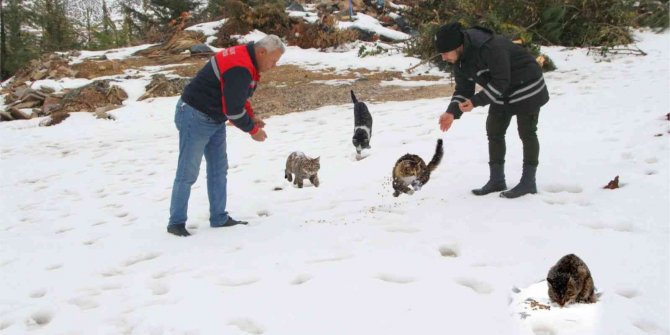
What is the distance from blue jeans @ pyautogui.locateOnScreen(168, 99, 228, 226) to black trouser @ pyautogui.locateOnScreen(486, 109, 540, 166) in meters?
2.53

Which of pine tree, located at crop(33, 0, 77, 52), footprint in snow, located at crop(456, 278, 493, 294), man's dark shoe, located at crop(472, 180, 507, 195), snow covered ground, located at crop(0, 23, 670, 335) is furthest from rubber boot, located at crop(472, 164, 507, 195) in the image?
pine tree, located at crop(33, 0, 77, 52)

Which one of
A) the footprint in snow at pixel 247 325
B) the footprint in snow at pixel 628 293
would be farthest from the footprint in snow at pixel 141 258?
the footprint in snow at pixel 628 293

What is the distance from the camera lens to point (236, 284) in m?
3.13

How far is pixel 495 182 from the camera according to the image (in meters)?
4.54

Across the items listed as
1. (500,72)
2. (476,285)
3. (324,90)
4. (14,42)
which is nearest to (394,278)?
(476,285)

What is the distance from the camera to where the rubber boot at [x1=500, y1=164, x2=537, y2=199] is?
14.0 ft

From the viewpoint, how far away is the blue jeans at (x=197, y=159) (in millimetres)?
3984

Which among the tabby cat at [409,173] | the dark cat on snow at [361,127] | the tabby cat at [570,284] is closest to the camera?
the tabby cat at [570,284]

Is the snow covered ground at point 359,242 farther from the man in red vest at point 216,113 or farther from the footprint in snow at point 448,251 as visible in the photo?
the man in red vest at point 216,113

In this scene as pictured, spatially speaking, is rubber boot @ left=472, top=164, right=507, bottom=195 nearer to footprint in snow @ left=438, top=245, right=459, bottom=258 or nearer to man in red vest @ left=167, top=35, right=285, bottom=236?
footprint in snow @ left=438, top=245, right=459, bottom=258

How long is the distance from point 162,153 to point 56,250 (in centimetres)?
412

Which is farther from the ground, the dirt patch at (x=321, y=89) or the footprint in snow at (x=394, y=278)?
the dirt patch at (x=321, y=89)

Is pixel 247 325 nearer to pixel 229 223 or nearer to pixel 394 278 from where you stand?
pixel 394 278

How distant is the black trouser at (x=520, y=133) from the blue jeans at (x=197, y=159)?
2535 millimetres
